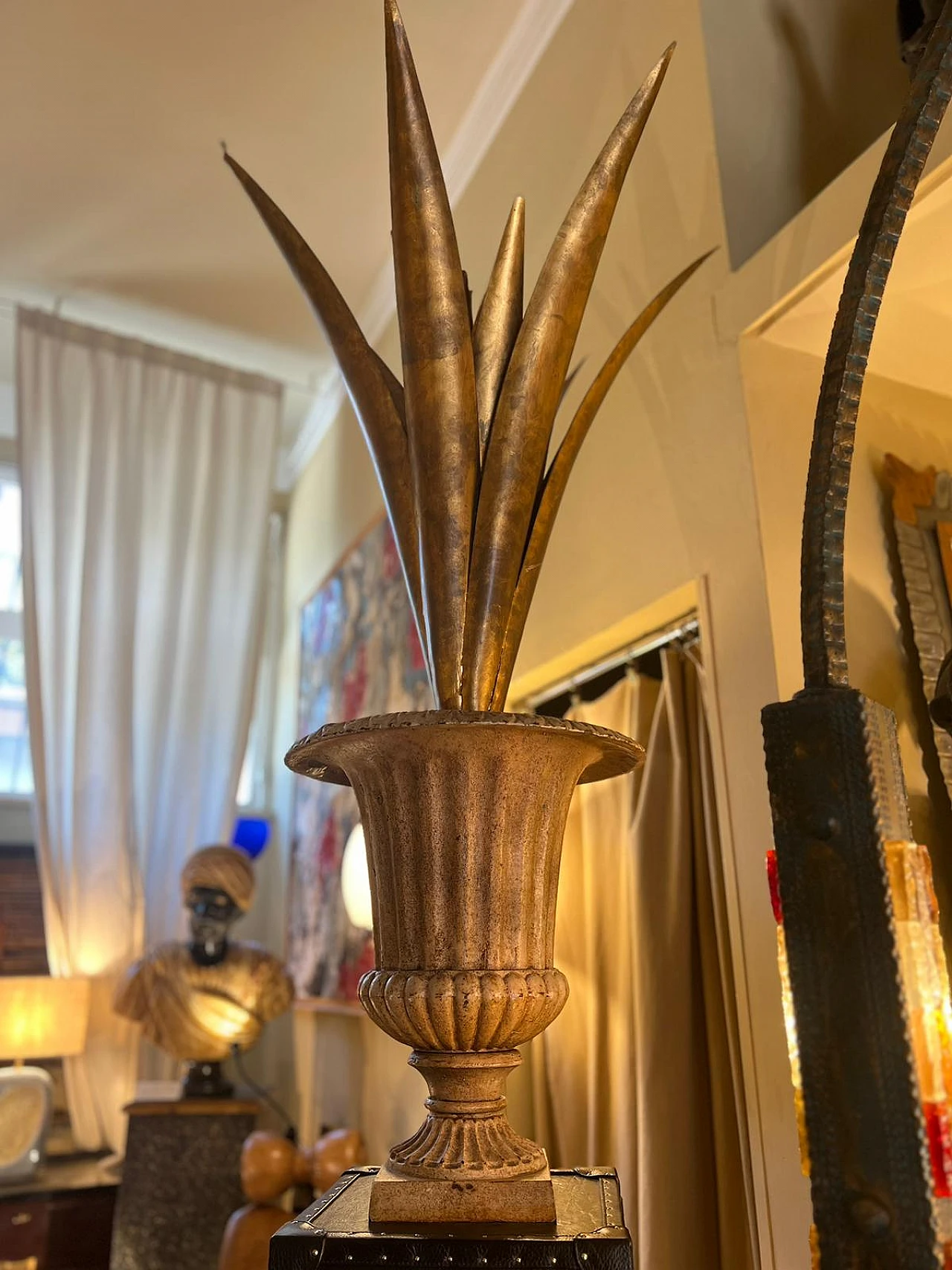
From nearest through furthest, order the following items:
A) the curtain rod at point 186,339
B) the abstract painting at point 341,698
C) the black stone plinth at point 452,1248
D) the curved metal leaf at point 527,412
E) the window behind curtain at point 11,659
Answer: the black stone plinth at point 452,1248, the curved metal leaf at point 527,412, the abstract painting at point 341,698, the curtain rod at point 186,339, the window behind curtain at point 11,659

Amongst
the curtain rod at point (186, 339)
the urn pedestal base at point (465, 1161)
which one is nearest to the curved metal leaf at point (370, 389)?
the urn pedestal base at point (465, 1161)

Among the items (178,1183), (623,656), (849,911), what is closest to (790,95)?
(623,656)

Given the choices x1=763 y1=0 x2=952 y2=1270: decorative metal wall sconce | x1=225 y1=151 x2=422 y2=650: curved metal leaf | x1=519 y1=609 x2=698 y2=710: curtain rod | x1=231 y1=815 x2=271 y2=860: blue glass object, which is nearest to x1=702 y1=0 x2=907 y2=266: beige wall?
x1=519 y1=609 x2=698 y2=710: curtain rod

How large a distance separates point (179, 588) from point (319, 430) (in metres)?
1.13

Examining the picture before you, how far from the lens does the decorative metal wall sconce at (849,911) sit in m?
0.40

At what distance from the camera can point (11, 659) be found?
451 centimetres

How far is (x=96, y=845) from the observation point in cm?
359

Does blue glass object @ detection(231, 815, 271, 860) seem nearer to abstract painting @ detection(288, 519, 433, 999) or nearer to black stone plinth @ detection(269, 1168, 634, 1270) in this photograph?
abstract painting @ detection(288, 519, 433, 999)

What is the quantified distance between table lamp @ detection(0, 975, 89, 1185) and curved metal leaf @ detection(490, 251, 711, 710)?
9.53 feet

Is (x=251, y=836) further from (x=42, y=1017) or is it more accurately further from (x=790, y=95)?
(x=790, y=95)

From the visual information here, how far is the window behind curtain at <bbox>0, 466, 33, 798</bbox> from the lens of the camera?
168 inches

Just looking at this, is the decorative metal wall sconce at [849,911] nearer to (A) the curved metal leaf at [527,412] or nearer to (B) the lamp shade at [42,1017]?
(A) the curved metal leaf at [527,412]

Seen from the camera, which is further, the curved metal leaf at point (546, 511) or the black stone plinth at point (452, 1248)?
the curved metal leaf at point (546, 511)

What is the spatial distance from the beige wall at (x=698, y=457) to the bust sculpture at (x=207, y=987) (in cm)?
84
